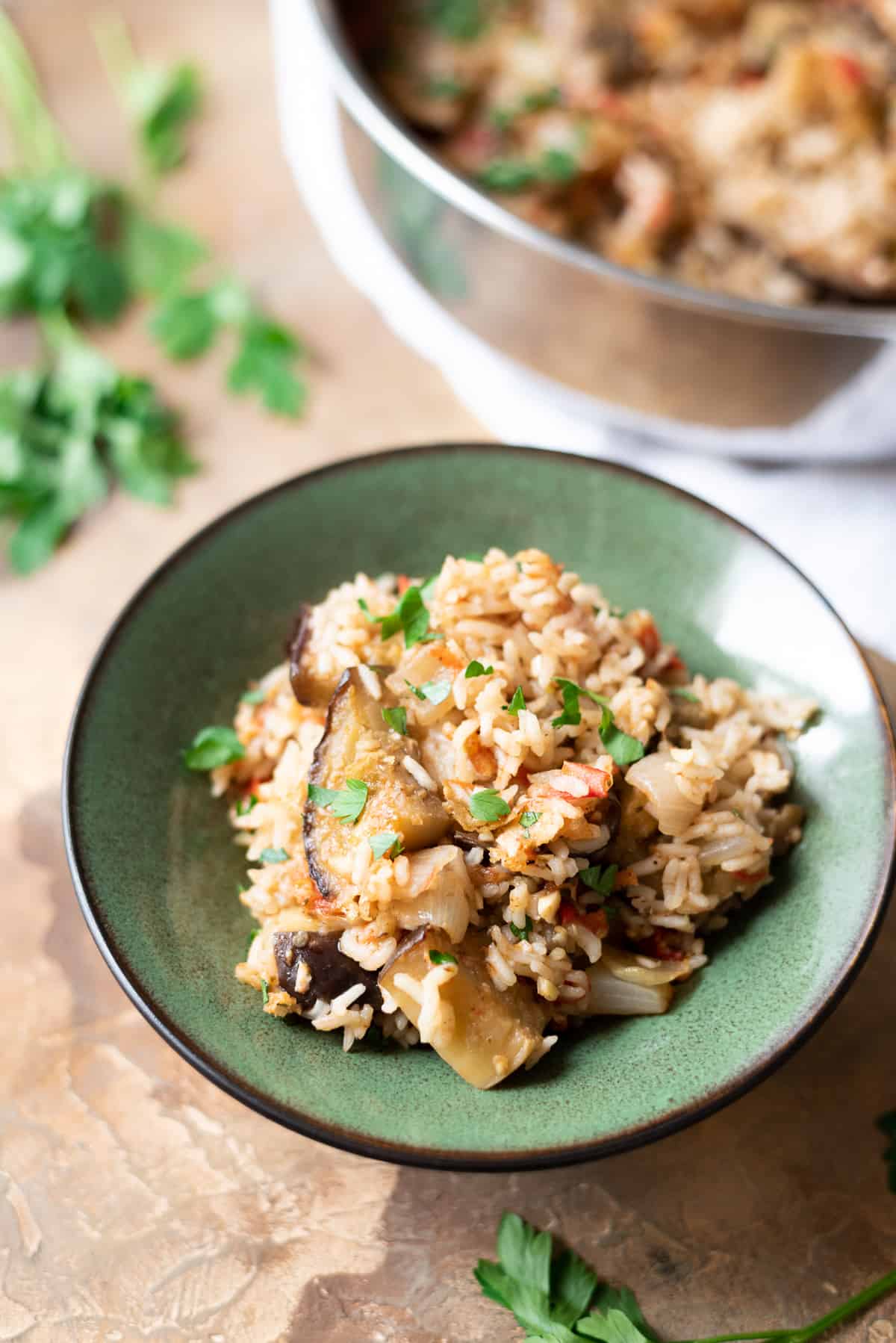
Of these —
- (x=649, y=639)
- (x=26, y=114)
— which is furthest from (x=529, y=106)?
(x=649, y=639)

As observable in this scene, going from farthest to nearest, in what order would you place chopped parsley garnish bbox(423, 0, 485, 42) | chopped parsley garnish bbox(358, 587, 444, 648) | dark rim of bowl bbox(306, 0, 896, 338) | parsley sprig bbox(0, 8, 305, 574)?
chopped parsley garnish bbox(423, 0, 485, 42)
parsley sprig bbox(0, 8, 305, 574)
dark rim of bowl bbox(306, 0, 896, 338)
chopped parsley garnish bbox(358, 587, 444, 648)

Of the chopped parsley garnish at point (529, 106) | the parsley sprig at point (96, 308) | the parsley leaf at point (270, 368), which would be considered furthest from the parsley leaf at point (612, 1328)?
the chopped parsley garnish at point (529, 106)

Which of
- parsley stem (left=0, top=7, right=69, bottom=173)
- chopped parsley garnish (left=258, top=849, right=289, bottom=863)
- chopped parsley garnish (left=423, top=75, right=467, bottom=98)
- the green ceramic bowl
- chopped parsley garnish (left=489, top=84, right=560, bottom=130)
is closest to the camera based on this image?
the green ceramic bowl

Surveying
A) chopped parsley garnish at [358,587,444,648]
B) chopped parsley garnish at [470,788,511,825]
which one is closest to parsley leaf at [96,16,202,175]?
chopped parsley garnish at [358,587,444,648]

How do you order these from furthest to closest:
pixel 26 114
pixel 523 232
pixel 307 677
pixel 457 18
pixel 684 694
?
pixel 26 114
pixel 457 18
pixel 523 232
pixel 684 694
pixel 307 677

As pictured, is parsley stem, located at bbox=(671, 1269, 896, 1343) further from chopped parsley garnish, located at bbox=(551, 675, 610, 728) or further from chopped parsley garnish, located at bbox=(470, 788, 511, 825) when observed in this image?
chopped parsley garnish, located at bbox=(551, 675, 610, 728)

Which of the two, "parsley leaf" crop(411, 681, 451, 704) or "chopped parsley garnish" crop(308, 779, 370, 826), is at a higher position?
"parsley leaf" crop(411, 681, 451, 704)

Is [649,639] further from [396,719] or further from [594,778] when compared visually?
[396,719]

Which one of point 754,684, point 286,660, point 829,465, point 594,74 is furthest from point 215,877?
point 594,74
